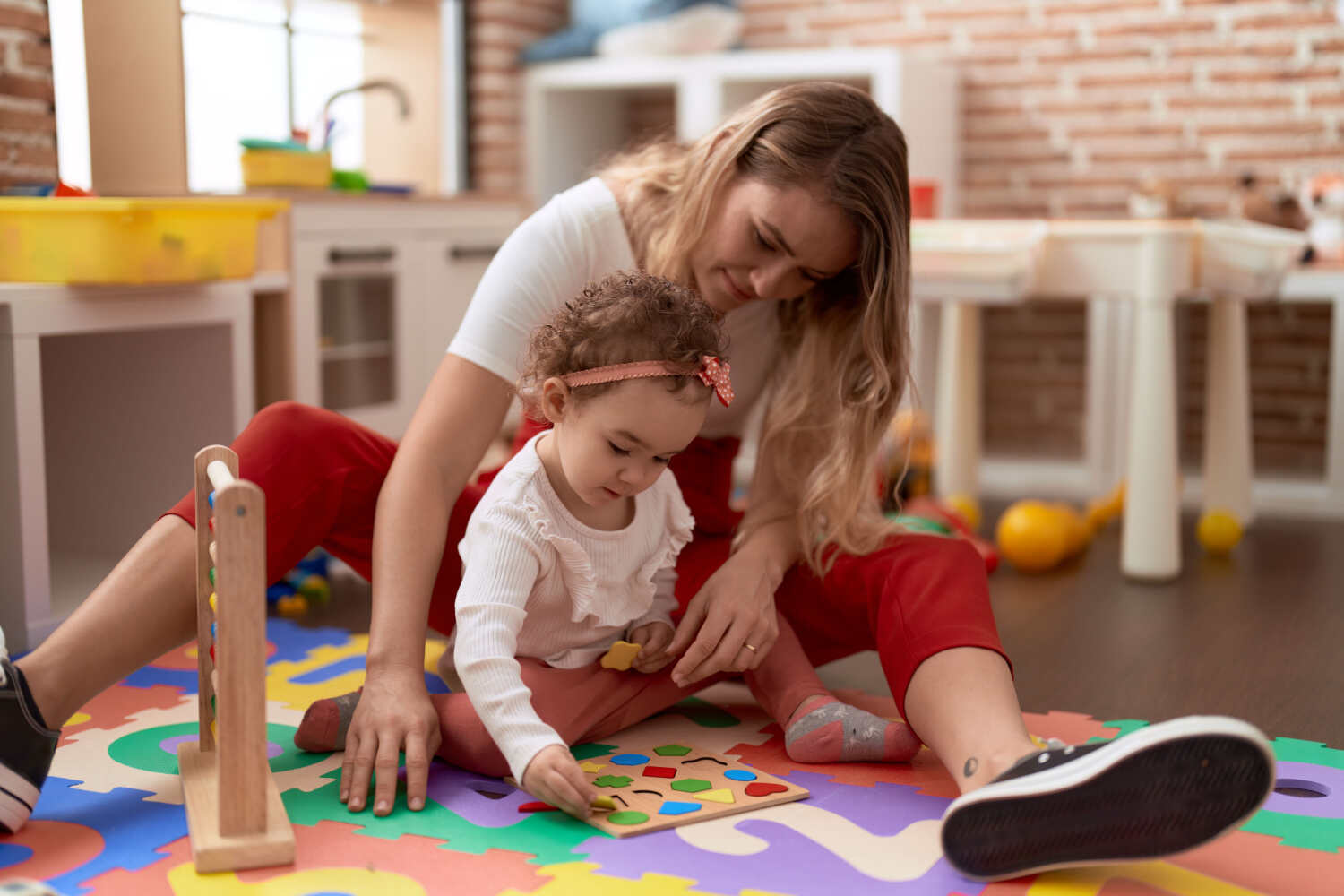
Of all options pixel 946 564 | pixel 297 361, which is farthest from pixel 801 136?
pixel 297 361

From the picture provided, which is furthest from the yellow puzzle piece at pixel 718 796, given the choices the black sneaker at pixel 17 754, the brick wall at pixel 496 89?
the brick wall at pixel 496 89

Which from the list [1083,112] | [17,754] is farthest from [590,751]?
[1083,112]

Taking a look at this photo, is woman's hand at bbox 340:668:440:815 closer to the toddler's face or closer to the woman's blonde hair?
the toddler's face

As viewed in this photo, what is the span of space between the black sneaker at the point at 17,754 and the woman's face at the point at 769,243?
0.77 m

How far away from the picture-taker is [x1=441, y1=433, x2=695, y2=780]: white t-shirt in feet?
4.01

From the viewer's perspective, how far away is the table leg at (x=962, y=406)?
9.82 feet

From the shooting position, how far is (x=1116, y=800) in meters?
1.05

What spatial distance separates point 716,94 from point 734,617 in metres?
2.34

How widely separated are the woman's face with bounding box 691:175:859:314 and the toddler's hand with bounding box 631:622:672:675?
366 millimetres

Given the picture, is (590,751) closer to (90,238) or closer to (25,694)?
(25,694)

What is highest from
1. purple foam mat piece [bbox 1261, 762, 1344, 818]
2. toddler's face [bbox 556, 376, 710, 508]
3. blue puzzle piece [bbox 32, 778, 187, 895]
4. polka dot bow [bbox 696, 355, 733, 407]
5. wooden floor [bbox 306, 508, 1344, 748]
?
polka dot bow [bbox 696, 355, 733, 407]

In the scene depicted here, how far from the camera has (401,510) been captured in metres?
1.39

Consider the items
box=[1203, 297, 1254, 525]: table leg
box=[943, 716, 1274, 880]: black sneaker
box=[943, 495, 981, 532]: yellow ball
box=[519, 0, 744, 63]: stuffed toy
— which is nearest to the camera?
box=[943, 716, 1274, 880]: black sneaker

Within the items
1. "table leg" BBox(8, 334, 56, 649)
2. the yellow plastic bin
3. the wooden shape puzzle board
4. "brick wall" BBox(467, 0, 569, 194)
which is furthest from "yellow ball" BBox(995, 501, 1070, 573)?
"brick wall" BBox(467, 0, 569, 194)
